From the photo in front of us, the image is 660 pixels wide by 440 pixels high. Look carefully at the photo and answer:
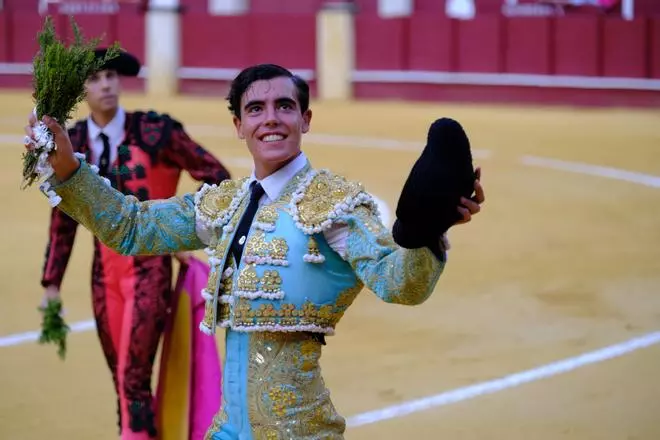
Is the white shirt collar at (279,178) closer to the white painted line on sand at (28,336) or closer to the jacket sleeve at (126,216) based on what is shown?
the jacket sleeve at (126,216)

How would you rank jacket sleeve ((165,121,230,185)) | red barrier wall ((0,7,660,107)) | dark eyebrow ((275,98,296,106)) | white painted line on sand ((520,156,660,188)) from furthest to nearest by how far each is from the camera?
red barrier wall ((0,7,660,107))
white painted line on sand ((520,156,660,188))
jacket sleeve ((165,121,230,185))
dark eyebrow ((275,98,296,106))

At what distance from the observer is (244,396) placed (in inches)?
125

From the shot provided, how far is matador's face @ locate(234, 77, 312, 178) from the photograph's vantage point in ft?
10.4

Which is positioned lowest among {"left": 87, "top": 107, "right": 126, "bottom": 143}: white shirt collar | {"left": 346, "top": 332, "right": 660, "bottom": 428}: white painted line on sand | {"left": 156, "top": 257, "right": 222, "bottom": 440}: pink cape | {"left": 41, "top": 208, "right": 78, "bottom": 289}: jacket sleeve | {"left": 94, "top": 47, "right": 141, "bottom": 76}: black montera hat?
{"left": 346, "top": 332, "right": 660, "bottom": 428}: white painted line on sand

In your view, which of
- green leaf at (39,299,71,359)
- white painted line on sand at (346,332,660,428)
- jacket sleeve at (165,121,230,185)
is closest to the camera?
jacket sleeve at (165,121,230,185)

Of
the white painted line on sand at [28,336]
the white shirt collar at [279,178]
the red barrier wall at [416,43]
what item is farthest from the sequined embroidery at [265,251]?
the red barrier wall at [416,43]

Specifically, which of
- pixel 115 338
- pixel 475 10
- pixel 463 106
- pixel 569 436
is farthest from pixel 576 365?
pixel 475 10

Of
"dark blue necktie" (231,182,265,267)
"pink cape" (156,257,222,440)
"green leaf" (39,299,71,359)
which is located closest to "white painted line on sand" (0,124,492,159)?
"green leaf" (39,299,71,359)

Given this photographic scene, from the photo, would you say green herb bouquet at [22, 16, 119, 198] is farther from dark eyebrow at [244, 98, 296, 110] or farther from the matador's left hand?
the matador's left hand

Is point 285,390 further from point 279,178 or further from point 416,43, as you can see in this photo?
point 416,43

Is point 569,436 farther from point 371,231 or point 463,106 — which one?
point 463,106

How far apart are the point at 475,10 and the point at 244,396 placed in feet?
51.1

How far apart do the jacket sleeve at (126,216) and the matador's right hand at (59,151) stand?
0.07 ft

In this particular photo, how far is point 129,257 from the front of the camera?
15.9 feet
